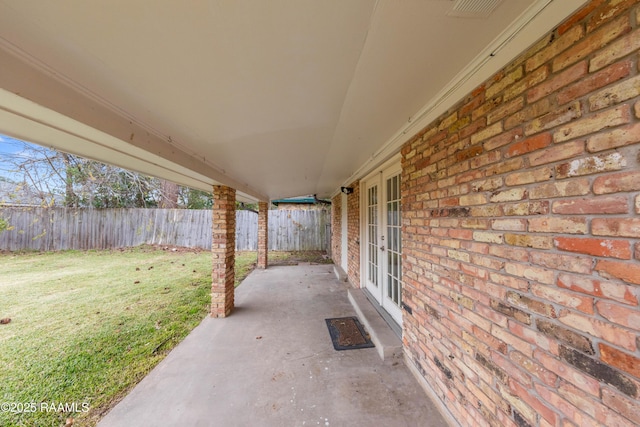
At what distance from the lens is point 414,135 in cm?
219

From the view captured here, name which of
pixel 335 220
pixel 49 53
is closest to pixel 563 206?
pixel 49 53

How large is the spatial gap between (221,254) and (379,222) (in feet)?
8.27

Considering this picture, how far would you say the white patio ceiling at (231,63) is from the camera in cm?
88

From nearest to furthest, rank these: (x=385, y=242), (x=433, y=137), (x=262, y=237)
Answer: (x=433, y=137) → (x=385, y=242) → (x=262, y=237)

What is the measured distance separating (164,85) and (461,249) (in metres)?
2.05

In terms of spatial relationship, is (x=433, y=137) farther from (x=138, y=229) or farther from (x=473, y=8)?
(x=138, y=229)

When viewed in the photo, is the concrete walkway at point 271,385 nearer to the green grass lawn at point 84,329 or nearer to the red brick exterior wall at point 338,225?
the green grass lawn at point 84,329

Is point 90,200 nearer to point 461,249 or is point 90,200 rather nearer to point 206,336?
point 206,336

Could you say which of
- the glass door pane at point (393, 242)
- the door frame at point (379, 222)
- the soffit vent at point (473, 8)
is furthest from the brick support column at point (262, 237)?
the soffit vent at point (473, 8)

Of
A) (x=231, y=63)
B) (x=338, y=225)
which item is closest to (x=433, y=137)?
(x=231, y=63)

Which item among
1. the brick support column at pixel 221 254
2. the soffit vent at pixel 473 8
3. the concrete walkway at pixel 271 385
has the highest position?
the soffit vent at pixel 473 8

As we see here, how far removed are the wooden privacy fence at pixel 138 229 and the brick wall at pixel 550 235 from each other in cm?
853

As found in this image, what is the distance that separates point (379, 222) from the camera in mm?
3602

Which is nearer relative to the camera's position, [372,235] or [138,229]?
[372,235]
